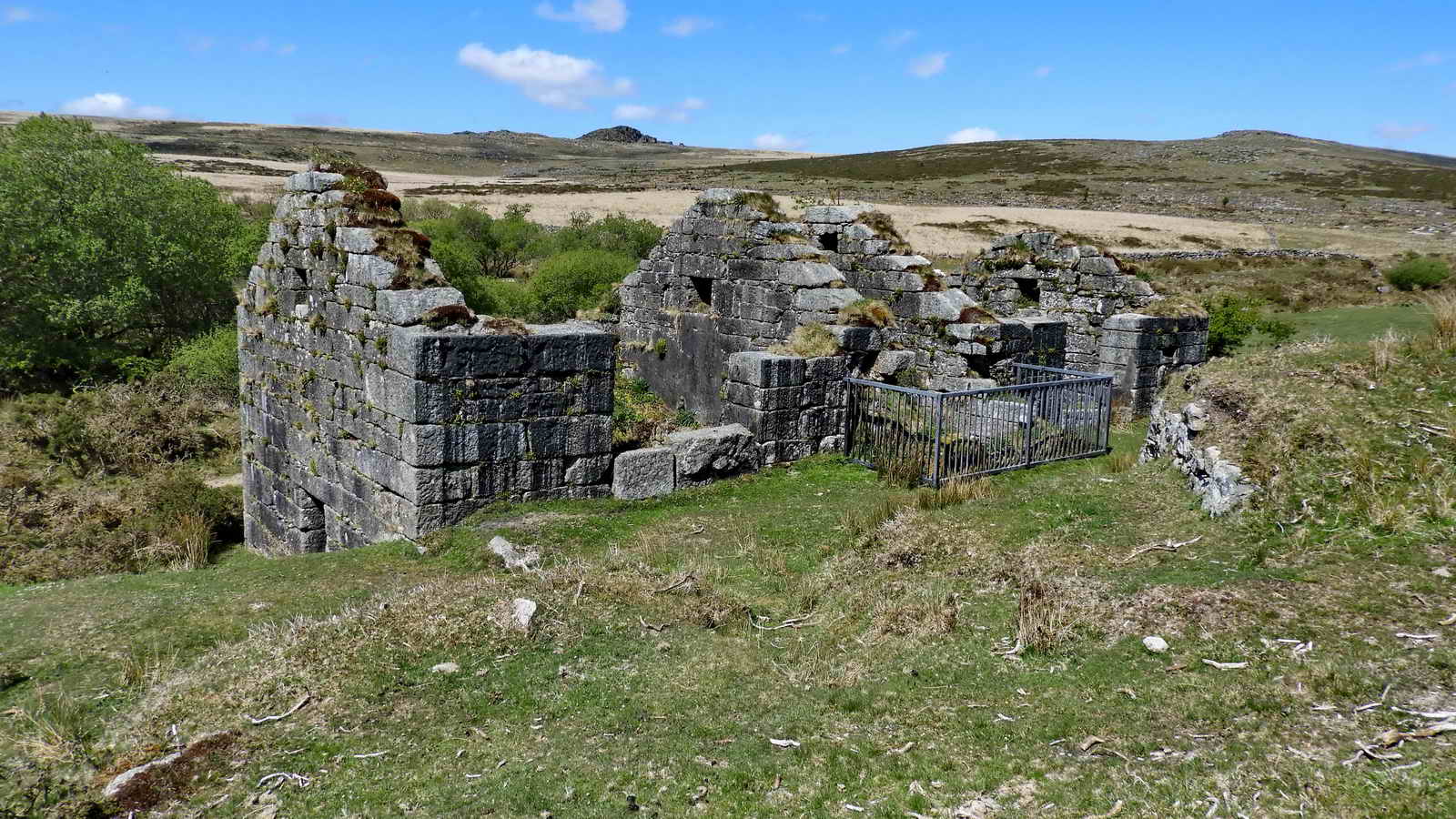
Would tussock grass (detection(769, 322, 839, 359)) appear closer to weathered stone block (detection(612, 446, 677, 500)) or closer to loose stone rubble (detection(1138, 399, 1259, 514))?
weathered stone block (detection(612, 446, 677, 500))

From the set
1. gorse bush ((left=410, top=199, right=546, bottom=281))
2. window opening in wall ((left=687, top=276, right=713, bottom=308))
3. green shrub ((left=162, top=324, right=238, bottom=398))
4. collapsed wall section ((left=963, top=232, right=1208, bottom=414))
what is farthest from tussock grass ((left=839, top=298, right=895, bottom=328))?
gorse bush ((left=410, top=199, right=546, bottom=281))

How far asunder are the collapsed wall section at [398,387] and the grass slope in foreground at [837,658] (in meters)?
0.54

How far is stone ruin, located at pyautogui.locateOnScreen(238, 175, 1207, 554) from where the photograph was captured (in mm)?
8984

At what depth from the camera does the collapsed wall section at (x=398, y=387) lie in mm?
8828

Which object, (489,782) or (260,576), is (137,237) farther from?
(489,782)

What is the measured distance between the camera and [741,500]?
1058 centimetres

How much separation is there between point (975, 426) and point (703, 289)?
577cm

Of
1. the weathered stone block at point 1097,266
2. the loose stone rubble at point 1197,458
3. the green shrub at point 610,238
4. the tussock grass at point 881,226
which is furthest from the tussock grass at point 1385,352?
the green shrub at point 610,238

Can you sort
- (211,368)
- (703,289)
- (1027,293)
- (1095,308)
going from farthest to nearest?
(1027,293) < (211,368) < (1095,308) < (703,289)

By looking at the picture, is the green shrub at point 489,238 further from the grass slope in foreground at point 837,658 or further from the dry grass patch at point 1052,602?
the dry grass patch at point 1052,602

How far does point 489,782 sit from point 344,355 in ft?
20.9

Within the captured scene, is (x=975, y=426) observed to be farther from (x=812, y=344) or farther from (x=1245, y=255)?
(x=1245, y=255)

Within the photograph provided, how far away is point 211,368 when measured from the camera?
64.9 ft

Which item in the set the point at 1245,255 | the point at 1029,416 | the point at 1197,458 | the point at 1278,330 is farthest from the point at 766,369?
the point at 1245,255
